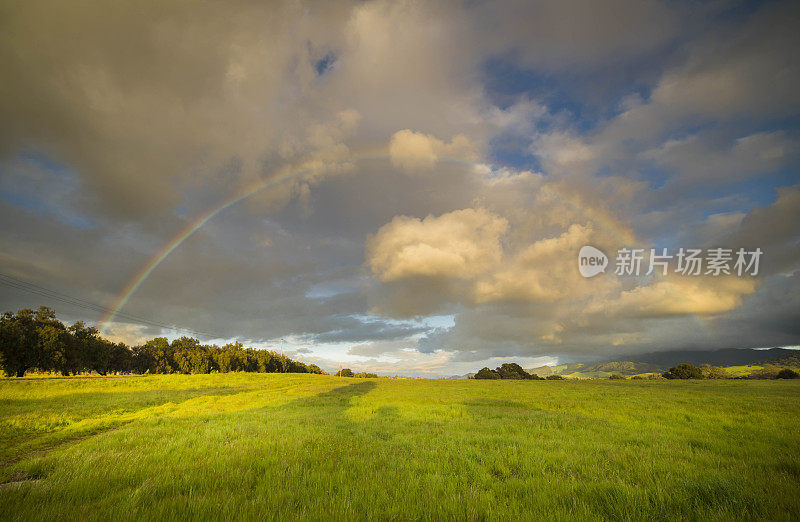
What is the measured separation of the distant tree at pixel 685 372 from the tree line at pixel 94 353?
5314 inches

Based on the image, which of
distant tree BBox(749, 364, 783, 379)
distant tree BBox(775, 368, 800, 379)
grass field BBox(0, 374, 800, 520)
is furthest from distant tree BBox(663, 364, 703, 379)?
grass field BBox(0, 374, 800, 520)

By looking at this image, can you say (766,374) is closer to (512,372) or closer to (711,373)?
(711,373)

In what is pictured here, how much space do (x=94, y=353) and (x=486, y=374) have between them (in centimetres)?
10872

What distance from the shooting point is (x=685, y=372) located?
68188 mm

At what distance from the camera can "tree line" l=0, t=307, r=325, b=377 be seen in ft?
221

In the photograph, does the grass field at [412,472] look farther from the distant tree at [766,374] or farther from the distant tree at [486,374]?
the distant tree at [486,374]

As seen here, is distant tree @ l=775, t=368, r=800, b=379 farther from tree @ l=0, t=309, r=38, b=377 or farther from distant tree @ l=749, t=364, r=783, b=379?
tree @ l=0, t=309, r=38, b=377

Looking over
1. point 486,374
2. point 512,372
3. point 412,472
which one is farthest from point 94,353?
point 412,472

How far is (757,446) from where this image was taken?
954cm

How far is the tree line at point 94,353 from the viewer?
221 feet

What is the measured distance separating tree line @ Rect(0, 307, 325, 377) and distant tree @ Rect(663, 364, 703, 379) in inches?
5314

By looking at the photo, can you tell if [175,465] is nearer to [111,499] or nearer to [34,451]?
[111,499]

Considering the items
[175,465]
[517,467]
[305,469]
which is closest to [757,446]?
[517,467]

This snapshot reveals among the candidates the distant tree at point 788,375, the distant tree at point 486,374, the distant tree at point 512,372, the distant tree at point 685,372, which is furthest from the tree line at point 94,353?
the distant tree at point 788,375
